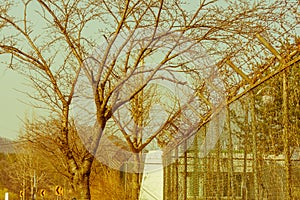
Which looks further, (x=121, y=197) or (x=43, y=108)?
(x=121, y=197)

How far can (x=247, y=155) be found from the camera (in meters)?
5.27

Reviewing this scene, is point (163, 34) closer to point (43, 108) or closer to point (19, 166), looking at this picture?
point (43, 108)

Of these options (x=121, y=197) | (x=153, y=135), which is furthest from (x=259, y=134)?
(x=121, y=197)

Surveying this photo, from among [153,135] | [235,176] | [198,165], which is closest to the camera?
[235,176]

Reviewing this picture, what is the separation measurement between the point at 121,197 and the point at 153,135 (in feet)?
12.8

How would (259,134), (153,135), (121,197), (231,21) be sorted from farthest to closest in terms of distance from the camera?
(121,197) < (153,135) < (231,21) < (259,134)

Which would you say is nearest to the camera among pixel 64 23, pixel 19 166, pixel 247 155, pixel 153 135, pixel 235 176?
pixel 247 155

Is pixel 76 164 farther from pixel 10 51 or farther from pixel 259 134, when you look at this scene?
pixel 259 134

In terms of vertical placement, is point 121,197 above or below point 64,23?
Result: below

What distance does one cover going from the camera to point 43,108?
11.0 metres

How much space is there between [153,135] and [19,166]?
3498 cm

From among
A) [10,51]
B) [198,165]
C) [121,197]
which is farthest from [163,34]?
[121,197]

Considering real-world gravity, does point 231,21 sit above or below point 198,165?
above

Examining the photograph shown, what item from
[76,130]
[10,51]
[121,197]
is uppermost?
[10,51]
